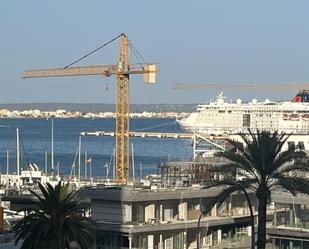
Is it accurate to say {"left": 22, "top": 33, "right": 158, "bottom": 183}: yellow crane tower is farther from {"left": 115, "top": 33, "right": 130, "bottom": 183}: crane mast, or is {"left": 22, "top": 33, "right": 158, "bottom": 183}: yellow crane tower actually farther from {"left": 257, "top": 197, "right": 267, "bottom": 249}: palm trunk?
{"left": 257, "top": 197, "right": 267, "bottom": 249}: palm trunk

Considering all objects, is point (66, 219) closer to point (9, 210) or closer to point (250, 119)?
point (9, 210)

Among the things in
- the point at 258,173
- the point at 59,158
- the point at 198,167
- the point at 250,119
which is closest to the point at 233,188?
the point at 258,173

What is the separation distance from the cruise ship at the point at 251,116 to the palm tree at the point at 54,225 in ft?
347

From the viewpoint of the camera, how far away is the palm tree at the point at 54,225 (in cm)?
2083

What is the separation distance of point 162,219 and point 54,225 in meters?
8.23

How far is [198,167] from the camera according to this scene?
36.7 metres

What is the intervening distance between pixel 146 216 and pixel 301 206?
461 cm

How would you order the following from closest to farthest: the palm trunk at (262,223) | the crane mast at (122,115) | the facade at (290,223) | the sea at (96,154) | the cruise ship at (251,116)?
the palm trunk at (262,223) → the facade at (290,223) → the crane mast at (122,115) → the sea at (96,154) → the cruise ship at (251,116)

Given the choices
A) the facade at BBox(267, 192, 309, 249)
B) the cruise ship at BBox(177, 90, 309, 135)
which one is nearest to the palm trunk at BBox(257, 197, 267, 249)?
the facade at BBox(267, 192, 309, 249)

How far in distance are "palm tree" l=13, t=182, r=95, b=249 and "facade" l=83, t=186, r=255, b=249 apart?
19.7ft

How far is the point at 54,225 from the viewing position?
20.9 meters

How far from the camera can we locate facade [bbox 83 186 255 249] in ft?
90.1

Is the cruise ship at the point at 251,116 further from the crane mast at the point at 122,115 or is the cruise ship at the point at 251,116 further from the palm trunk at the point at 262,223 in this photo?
the palm trunk at the point at 262,223

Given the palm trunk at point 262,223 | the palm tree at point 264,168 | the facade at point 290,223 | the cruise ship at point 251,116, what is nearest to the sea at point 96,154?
the cruise ship at point 251,116
